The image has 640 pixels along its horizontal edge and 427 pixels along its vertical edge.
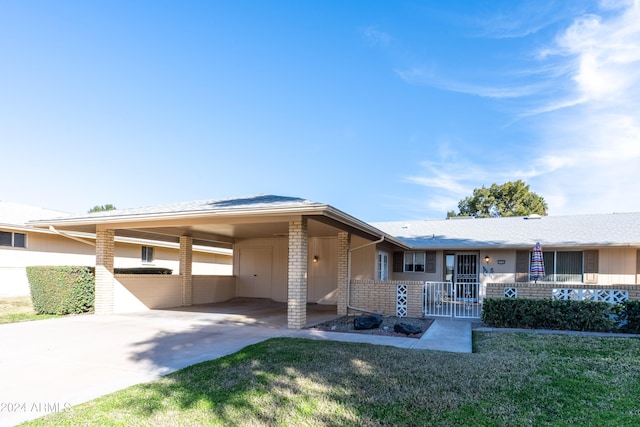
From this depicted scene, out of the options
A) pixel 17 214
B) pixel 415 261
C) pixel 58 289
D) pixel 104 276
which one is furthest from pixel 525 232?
pixel 17 214

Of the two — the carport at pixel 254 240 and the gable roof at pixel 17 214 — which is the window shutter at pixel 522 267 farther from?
the gable roof at pixel 17 214

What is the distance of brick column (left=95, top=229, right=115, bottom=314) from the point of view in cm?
1147

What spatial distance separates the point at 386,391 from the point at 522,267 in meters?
13.8

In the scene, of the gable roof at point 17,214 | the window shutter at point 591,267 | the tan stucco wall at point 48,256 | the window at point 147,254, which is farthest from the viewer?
the window at point 147,254

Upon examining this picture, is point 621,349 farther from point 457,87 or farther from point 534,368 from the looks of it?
point 457,87

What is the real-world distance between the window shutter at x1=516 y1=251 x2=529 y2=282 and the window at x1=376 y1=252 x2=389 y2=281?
5361 millimetres

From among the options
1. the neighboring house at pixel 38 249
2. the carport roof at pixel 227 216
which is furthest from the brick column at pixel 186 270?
the neighboring house at pixel 38 249

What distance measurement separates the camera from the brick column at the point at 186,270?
1429 centimetres

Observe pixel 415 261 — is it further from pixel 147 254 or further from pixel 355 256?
pixel 147 254

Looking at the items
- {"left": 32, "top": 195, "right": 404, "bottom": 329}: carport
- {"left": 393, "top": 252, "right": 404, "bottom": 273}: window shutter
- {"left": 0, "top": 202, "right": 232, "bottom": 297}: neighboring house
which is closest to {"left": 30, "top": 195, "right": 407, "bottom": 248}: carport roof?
{"left": 32, "top": 195, "right": 404, "bottom": 329}: carport

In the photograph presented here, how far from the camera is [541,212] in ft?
113

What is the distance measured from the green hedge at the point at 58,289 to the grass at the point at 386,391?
7.52 meters

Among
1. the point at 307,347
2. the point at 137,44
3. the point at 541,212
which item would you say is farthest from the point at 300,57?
the point at 541,212

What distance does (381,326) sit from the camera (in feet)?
31.6
